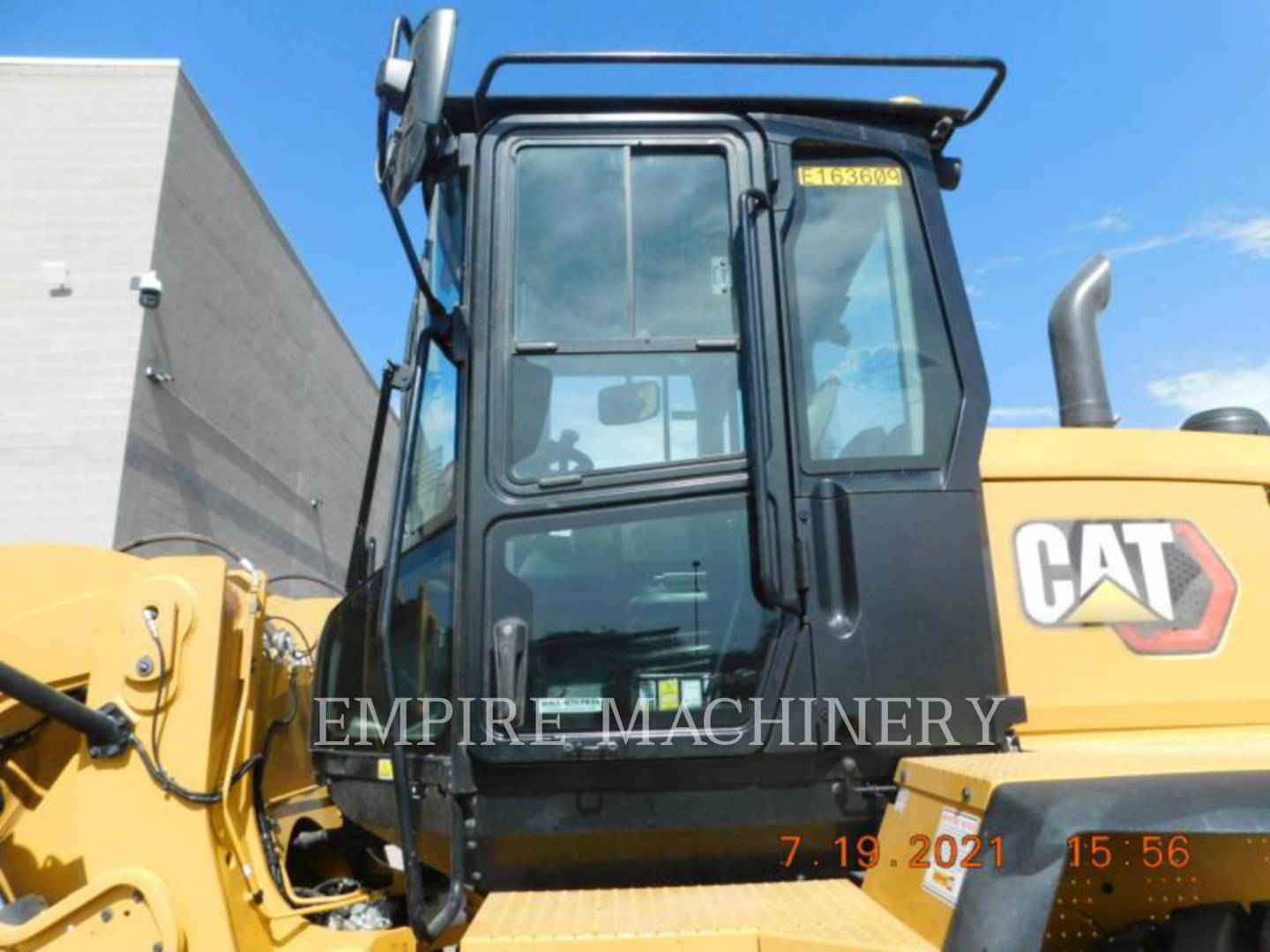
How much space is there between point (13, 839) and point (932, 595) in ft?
7.45

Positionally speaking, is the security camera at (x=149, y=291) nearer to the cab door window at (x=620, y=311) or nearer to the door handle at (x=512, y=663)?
the cab door window at (x=620, y=311)

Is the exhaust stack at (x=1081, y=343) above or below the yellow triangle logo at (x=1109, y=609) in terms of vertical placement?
above

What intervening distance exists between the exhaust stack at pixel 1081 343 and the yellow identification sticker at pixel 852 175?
70 centimetres

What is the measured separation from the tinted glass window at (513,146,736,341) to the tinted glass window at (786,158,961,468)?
217mm

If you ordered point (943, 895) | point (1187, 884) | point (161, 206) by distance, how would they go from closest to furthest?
point (943, 895), point (1187, 884), point (161, 206)

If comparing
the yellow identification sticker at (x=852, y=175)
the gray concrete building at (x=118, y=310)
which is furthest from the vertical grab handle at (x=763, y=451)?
the gray concrete building at (x=118, y=310)

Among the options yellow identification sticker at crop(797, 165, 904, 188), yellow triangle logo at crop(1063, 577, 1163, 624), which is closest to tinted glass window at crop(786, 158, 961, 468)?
yellow identification sticker at crop(797, 165, 904, 188)

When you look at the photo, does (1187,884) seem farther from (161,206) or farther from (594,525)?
(161,206)

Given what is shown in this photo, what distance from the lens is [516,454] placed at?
81.4 inches

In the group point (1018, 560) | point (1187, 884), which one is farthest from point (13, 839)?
point (1187, 884)

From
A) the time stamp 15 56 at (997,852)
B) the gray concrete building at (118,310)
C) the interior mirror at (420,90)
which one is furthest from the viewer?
the gray concrete building at (118,310)

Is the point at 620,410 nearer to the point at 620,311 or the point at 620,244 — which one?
the point at 620,311

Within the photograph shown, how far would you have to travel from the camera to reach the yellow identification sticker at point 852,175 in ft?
7.48

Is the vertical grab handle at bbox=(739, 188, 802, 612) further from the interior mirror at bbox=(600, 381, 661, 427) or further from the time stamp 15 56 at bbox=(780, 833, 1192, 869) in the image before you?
the time stamp 15 56 at bbox=(780, 833, 1192, 869)
